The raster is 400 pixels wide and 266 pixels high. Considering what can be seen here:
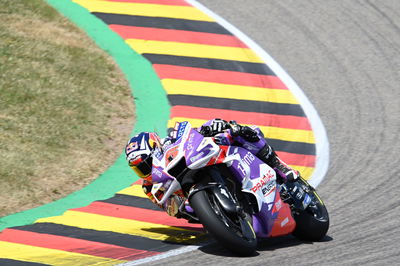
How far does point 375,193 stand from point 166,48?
18.6 feet

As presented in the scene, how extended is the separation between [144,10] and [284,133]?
4773mm

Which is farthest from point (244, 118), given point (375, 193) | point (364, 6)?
point (364, 6)

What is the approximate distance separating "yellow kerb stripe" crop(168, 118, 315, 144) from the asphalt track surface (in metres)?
0.36

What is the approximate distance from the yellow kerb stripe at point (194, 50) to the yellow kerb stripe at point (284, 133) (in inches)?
91.6

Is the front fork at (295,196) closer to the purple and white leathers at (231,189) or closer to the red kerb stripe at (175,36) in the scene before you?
the purple and white leathers at (231,189)

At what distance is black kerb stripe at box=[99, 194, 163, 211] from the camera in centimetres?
979

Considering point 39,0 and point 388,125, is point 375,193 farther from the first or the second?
point 39,0

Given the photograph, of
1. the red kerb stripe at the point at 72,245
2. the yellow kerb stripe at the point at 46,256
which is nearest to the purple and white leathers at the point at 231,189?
the red kerb stripe at the point at 72,245

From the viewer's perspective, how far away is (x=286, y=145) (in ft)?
39.1

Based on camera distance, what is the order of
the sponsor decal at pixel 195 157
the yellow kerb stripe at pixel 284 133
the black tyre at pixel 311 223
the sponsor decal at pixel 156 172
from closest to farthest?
the sponsor decal at pixel 195 157 → the sponsor decal at pixel 156 172 → the black tyre at pixel 311 223 → the yellow kerb stripe at pixel 284 133

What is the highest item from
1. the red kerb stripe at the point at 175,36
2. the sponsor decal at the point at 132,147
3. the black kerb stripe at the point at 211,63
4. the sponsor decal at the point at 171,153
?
the red kerb stripe at the point at 175,36

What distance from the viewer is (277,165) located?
8609 millimetres

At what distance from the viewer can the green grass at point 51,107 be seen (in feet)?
33.9

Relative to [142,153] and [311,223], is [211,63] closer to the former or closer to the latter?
[311,223]
